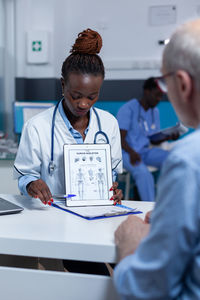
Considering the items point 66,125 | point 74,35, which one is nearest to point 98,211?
point 66,125

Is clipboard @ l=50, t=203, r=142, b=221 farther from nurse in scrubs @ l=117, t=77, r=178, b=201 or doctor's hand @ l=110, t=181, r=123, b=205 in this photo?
nurse in scrubs @ l=117, t=77, r=178, b=201

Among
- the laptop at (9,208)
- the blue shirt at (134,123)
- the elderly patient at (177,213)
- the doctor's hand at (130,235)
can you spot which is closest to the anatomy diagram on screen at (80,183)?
the laptop at (9,208)

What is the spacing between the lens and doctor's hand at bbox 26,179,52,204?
4.33 feet

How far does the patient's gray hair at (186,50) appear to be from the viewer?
0.67 metres

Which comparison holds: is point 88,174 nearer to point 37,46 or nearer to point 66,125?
point 66,125

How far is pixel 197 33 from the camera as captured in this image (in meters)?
0.68

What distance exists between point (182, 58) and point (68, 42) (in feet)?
13.7

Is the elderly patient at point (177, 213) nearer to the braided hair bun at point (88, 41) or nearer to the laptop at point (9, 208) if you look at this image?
the laptop at point (9, 208)

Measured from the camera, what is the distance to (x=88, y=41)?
1530 mm

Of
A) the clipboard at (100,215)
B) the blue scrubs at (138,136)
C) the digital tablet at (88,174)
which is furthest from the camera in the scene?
the blue scrubs at (138,136)

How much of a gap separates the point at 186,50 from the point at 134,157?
9.67ft

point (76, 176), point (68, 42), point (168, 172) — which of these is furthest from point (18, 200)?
point (68, 42)

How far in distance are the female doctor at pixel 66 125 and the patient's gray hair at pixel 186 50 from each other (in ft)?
2.71

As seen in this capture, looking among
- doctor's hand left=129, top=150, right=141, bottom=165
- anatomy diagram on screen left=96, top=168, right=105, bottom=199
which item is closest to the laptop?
anatomy diagram on screen left=96, top=168, right=105, bottom=199
